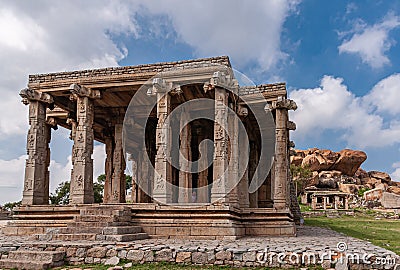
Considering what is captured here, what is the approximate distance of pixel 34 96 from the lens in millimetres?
15562

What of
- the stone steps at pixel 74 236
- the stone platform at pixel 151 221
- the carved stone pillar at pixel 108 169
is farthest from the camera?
the carved stone pillar at pixel 108 169

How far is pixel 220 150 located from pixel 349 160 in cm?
5698

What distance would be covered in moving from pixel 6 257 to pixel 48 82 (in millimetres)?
8091

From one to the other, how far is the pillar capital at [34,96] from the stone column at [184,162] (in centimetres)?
548

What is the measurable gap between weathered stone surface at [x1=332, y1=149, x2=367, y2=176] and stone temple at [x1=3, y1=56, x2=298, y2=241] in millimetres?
48985

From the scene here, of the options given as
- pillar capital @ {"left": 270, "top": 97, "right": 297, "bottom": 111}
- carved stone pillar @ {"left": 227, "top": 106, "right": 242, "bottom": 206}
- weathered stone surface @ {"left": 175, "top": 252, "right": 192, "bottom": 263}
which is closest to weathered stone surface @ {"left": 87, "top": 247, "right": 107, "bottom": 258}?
weathered stone surface @ {"left": 175, "top": 252, "right": 192, "bottom": 263}

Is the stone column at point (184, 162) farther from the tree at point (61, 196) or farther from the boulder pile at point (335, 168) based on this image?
the boulder pile at point (335, 168)

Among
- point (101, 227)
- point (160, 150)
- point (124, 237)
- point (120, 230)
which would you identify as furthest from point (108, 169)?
point (124, 237)

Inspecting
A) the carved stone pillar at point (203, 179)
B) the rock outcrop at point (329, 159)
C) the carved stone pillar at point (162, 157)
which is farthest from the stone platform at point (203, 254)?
the rock outcrop at point (329, 159)

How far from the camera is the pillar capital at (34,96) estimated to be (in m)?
15.5

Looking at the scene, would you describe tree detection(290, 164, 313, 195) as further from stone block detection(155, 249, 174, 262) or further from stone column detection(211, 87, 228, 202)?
stone block detection(155, 249, 174, 262)

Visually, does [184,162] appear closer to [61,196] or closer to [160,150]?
[160,150]

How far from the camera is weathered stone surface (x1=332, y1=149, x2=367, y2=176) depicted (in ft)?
214

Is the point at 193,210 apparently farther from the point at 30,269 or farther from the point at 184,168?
the point at 30,269
